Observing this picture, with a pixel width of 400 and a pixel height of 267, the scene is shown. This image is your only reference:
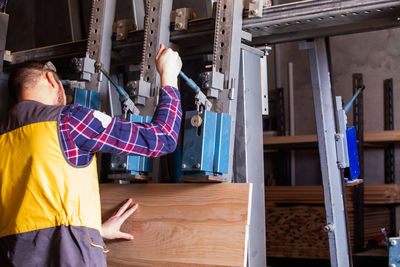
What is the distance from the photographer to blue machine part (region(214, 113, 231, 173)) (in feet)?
6.64

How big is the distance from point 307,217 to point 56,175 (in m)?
4.15

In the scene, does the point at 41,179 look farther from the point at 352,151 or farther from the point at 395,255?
the point at 352,151

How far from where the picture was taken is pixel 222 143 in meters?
2.04

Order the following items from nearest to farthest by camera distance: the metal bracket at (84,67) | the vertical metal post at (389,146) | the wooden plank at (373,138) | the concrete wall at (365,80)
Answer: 1. the metal bracket at (84,67)
2. the wooden plank at (373,138)
3. the vertical metal post at (389,146)
4. the concrete wall at (365,80)

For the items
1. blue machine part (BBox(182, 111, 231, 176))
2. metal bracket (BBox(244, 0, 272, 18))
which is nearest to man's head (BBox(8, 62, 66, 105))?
blue machine part (BBox(182, 111, 231, 176))

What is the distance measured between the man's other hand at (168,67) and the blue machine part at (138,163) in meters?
0.33

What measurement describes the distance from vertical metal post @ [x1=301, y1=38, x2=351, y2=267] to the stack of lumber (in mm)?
2614

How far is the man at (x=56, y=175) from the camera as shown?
1706 mm

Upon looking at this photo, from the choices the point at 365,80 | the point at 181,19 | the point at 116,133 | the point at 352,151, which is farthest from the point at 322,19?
the point at 365,80

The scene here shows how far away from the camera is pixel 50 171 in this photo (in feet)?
5.62

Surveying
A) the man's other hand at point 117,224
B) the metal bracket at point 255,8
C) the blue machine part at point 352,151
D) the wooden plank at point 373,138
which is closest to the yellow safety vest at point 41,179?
the man's other hand at point 117,224

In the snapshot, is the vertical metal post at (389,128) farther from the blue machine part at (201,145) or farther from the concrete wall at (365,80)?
the blue machine part at (201,145)

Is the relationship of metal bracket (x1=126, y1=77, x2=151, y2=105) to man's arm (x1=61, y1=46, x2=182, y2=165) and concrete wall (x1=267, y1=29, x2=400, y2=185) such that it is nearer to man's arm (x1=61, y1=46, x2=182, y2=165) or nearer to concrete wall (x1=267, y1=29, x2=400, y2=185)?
man's arm (x1=61, y1=46, x2=182, y2=165)

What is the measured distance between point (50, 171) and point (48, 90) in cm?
38
